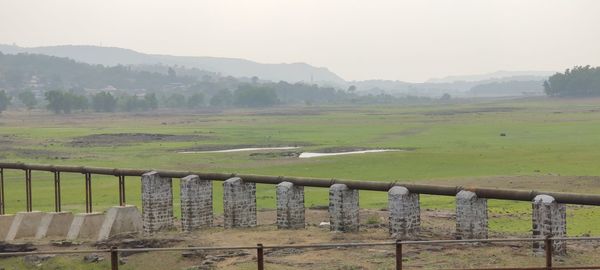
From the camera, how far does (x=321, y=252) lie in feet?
71.1

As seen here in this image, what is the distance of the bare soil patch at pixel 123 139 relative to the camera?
73.2m

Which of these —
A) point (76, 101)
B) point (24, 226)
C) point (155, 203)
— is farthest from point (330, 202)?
point (76, 101)

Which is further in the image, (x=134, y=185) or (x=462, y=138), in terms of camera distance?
(x=462, y=138)

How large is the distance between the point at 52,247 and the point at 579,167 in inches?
1076

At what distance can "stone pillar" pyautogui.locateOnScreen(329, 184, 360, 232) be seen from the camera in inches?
968

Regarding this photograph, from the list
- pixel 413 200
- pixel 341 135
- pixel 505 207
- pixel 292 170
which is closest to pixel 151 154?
pixel 292 170

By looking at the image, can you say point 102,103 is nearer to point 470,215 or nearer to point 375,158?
point 375,158

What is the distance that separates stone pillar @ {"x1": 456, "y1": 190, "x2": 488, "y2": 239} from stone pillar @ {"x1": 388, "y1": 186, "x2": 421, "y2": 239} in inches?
54.2

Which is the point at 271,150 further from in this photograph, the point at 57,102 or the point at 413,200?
the point at 57,102

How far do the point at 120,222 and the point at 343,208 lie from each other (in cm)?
684

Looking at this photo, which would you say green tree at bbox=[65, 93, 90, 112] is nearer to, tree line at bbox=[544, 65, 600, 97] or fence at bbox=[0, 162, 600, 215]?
tree line at bbox=[544, 65, 600, 97]

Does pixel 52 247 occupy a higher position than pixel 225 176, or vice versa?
pixel 225 176

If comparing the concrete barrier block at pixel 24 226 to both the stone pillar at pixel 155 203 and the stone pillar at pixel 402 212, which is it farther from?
the stone pillar at pixel 402 212

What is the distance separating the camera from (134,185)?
42.3 meters
